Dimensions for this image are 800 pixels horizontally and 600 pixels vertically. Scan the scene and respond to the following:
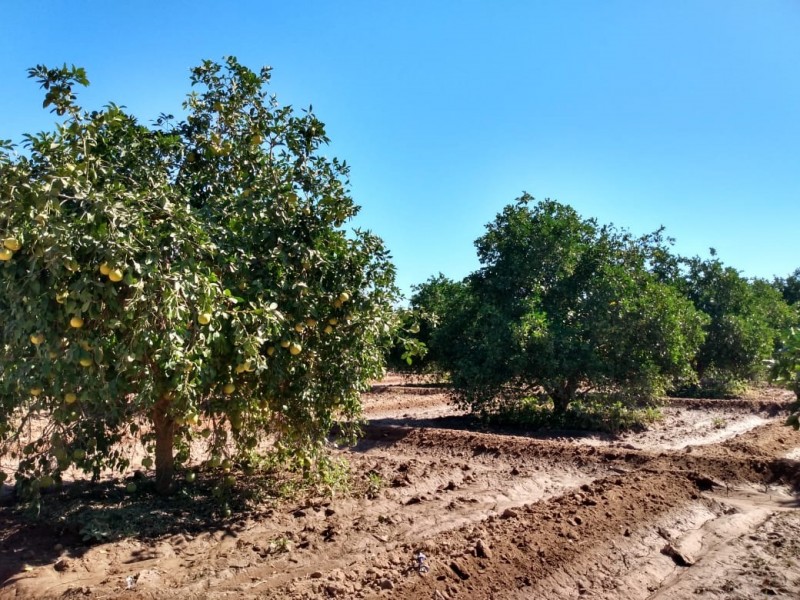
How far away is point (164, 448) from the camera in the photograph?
20.1 ft

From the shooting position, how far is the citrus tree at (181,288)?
3.90 m

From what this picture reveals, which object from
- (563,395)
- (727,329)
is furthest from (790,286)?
(563,395)

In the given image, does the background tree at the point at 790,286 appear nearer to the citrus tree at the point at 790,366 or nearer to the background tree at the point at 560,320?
the background tree at the point at 560,320

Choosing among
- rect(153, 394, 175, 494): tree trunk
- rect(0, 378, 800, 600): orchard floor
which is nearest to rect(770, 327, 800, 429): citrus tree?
rect(0, 378, 800, 600): orchard floor

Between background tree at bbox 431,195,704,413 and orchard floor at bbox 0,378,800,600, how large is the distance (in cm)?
330

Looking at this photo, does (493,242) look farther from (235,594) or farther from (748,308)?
(748,308)

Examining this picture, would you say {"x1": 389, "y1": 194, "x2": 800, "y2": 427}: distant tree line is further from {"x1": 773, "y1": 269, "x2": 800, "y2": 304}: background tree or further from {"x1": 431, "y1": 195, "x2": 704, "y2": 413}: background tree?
{"x1": 773, "y1": 269, "x2": 800, "y2": 304}: background tree

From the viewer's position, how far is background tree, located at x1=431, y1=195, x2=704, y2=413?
11.6 m

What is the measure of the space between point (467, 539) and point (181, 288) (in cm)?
327

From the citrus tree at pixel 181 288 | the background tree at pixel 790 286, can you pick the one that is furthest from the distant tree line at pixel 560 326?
the background tree at pixel 790 286

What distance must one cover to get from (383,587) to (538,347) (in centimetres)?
778

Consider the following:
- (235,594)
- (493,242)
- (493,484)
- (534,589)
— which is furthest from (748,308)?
(235,594)

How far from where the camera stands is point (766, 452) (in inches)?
374

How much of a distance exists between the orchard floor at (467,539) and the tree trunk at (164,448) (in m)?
0.20
